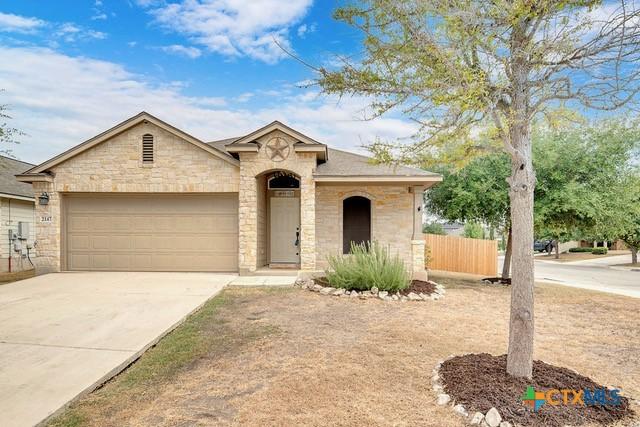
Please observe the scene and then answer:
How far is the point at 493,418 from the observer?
9.86 feet

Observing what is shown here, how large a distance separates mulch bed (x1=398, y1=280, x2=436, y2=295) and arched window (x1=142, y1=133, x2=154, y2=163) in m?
8.00

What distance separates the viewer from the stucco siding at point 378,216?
471 inches

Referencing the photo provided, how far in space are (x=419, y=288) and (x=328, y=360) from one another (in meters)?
5.22

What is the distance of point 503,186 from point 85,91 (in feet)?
45.9

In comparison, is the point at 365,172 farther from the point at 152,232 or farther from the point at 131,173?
the point at 131,173

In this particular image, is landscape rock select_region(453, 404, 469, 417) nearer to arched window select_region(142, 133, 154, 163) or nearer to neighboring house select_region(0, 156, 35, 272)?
arched window select_region(142, 133, 154, 163)

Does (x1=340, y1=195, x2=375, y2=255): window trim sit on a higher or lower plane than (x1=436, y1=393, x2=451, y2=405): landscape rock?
higher

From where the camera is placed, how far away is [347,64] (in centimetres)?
389

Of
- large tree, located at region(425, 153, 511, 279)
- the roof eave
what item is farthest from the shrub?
the roof eave

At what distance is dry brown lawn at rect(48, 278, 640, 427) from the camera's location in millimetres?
3256

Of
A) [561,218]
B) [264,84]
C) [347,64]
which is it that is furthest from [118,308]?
[561,218]

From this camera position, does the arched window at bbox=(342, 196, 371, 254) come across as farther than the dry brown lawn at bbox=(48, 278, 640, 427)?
Yes

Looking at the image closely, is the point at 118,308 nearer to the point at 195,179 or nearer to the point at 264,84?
the point at 195,179

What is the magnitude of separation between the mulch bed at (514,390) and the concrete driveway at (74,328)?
362 centimetres
